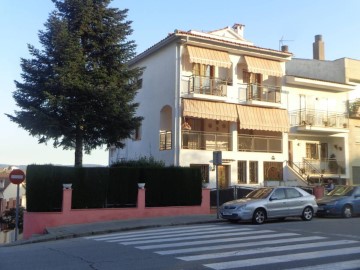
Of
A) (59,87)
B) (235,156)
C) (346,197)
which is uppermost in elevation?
(59,87)

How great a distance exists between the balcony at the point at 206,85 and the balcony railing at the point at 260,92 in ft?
5.74

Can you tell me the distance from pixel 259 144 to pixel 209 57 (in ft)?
23.7

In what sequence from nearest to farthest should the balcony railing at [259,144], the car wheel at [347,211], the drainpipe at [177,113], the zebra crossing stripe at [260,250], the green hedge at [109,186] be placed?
Result: the zebra crossing stripe at [260,250] → the green hedge at [109,186] → the car wheel at [347,211] → the drainpipe at [177,113] → the balcony railing at [259,144]

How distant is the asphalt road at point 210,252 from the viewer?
8.53 meters

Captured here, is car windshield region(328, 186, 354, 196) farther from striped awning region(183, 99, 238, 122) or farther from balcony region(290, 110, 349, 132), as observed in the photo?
balcony region(290, 110, 349, 132)

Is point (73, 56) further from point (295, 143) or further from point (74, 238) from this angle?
point (295, 143)

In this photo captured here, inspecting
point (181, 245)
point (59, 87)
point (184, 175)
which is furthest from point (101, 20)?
point (181, 245)

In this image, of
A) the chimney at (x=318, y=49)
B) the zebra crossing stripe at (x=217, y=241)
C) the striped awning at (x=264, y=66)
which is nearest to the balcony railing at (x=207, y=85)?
the striped awning at (x=264, y=66)

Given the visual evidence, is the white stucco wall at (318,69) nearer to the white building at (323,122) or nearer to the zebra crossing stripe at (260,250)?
the white building at (323,122)

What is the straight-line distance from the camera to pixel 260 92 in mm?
29141

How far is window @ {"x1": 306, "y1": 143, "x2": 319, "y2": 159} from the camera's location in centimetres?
3203

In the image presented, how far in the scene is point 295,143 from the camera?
31359 millimetres

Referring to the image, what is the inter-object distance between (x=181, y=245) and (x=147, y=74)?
20.1 m

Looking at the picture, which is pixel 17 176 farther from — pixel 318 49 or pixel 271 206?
pixel 318 49
